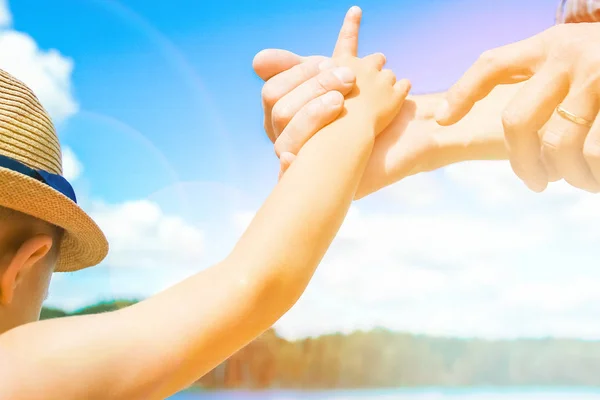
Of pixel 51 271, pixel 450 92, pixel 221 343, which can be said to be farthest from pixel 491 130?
pixel 51 271

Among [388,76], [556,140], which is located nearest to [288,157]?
[388,76]

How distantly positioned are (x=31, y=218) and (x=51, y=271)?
0.08 m

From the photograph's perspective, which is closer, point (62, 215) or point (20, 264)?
point (20, 264)

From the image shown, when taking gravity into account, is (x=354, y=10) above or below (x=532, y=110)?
above

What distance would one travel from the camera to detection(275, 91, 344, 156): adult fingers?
0.95m

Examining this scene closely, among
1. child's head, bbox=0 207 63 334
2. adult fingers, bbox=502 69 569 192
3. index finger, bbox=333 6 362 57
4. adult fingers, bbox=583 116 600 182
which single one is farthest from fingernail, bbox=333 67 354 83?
child's head, bbox=0 207 63 334

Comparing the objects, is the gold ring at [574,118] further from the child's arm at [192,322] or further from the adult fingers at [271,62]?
the adult fingers at [271,62]

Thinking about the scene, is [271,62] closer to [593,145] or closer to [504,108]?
[504,108]

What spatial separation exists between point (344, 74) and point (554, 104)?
30 centimetres

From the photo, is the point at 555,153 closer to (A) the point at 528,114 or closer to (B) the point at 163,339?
(A) the point at 528,114

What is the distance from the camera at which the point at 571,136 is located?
81 cm

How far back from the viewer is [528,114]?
82 cm

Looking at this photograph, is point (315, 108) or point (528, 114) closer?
point (528, 114)

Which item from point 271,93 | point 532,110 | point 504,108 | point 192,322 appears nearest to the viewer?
point 192,322
